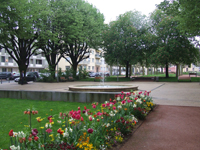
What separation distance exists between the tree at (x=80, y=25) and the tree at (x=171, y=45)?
9.12 m

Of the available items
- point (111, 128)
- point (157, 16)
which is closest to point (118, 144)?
point (111, 128)

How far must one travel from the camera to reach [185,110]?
7027 millimetres

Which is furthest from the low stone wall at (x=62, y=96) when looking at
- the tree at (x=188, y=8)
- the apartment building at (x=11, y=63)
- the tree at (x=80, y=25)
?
the apartment building at (x=11, y=63)

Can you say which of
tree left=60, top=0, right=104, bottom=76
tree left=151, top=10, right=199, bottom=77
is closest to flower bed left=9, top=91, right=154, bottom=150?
tree left=60, top=0, right=104, bottom=76

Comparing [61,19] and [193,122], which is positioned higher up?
[61,19]

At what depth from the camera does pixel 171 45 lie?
25.8m

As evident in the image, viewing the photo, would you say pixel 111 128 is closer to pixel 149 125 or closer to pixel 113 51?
pixel 149 125

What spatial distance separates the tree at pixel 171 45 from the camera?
26.0m

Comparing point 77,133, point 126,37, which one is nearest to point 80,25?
point 126,37

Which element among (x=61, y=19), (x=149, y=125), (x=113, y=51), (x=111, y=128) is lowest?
(x=149, y=125)

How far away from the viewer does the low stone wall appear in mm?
8664

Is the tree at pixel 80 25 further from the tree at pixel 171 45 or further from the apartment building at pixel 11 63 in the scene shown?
the apartment building at pixel 11 63

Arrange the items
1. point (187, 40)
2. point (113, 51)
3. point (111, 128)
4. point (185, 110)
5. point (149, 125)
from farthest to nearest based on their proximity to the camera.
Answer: point (113, 51) → point (187, 40) → point (185, 110) → point (149, 125) → point (111, 128)

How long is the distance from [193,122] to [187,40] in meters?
24.5
